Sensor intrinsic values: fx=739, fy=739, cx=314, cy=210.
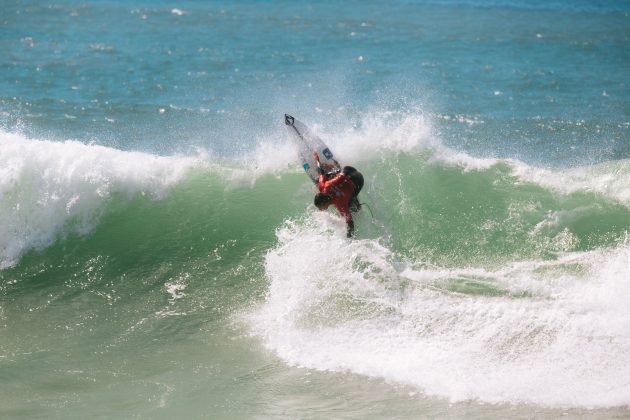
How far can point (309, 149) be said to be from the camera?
11.2m

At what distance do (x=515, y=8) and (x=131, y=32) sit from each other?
54.0 ft

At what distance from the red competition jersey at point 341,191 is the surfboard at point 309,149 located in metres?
0.83

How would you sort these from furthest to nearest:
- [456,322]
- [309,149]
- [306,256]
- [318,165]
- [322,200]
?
[309,149] < [318,165] < [322,200] < [306,256] < [456,322]

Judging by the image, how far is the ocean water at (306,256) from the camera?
7945 mm

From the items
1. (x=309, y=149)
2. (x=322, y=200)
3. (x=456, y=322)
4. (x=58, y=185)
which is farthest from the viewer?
(x=309, y=149)

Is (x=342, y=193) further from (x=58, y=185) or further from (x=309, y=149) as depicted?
(x=58, y=185)

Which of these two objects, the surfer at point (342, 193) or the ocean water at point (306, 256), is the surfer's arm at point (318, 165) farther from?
the surfer at point (342, 193)

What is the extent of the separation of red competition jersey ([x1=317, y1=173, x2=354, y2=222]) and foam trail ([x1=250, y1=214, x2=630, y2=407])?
12.8 inches

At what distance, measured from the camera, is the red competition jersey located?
32.8 ft

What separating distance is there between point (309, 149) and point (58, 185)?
3.82 metres

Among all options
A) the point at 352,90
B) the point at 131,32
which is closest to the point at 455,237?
the point at 352,90

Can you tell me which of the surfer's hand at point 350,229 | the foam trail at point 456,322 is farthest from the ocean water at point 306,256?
the surfer's hand at point 350,229

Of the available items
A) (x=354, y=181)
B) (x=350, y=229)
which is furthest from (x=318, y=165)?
(x=350, y=229)

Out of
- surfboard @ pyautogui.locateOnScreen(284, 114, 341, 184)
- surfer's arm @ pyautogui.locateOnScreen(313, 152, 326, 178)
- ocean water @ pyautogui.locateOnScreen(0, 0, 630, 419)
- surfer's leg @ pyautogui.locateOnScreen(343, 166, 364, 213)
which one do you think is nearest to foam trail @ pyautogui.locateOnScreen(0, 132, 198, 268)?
ocean water @ pyautogui.locateOnScreen(0, 0, 630, 419)
